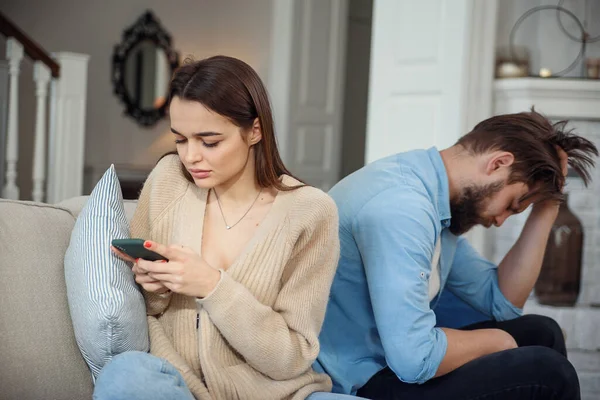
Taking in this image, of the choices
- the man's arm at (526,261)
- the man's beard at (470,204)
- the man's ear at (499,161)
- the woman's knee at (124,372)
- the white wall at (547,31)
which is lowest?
the woman's knee at (124,372)

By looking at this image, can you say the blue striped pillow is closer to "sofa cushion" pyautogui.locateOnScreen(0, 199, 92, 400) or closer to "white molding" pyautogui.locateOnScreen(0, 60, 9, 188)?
"sofa cushion" pyautogui.locateOnScreen(0, 199, 92, 400)

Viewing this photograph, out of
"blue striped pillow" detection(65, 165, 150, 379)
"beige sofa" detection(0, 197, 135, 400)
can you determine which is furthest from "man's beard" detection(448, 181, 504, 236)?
"beige sofa" detection(0, 197, 135, 400)

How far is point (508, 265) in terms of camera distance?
7.43 feet

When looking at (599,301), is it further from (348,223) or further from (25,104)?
(25,104)

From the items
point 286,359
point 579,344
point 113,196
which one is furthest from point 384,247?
point 579,344

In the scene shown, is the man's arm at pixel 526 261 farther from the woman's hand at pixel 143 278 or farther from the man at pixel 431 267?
the woman's hand at pixel 143 278

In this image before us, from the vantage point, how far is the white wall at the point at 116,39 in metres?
6.59

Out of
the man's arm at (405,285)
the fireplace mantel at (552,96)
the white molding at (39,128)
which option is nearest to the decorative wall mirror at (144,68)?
the white molding at (39,128)

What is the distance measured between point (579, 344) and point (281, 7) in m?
2.93

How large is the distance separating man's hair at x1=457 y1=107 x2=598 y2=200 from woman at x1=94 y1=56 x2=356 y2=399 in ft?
1.61

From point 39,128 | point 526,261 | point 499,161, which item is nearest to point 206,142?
point 499,161

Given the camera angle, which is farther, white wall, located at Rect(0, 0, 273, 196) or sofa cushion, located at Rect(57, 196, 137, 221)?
white wall, located at Rect(0, 0, 273, 196)

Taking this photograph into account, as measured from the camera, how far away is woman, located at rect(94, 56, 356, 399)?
158 centimetres

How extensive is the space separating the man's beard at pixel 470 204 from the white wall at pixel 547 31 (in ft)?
8.24
